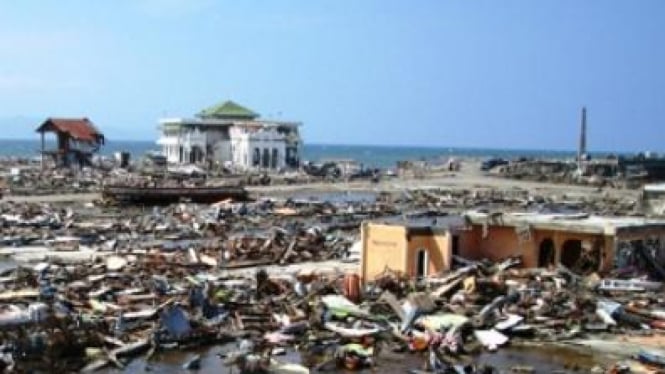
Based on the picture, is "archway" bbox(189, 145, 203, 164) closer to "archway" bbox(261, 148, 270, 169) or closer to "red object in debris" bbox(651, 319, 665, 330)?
"archway" bbox(261, 148, 270, 169)

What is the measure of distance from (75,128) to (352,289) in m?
60.7

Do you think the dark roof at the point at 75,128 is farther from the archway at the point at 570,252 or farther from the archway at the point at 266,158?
the archway at the point at 570,252

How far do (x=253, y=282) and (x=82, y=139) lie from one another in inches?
2249

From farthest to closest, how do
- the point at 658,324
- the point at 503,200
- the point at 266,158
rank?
the point at 266,158, the point at 503,200, the point at 658,324

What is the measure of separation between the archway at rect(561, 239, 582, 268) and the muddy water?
286 inches

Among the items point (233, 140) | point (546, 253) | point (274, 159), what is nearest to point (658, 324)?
point (546, 253)

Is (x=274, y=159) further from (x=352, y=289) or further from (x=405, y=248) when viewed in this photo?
(x=352, y=289)

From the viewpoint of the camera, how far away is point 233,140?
8688 cm

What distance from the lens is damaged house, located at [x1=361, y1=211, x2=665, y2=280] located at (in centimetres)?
2575

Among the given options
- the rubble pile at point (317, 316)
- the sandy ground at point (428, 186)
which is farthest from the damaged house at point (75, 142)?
the rubble pile at point (317, 316)

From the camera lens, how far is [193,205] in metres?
54.6

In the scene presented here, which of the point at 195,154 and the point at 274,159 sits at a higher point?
the point at 195,154

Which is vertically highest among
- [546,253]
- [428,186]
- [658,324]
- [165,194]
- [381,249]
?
[381,249]

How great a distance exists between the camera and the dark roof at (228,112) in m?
90.2
